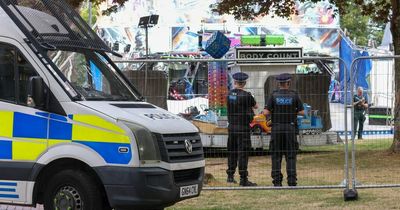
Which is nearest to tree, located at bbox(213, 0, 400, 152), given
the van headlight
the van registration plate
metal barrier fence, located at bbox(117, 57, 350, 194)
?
metal barrier fence, located at bbox(117, 57, 350, 194)

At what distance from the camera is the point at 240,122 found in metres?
11.0

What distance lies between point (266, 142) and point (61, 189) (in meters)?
4.35

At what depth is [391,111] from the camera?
1174 cm

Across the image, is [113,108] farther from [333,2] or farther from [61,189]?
[333,2]

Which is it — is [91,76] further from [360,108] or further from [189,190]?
[360,108]

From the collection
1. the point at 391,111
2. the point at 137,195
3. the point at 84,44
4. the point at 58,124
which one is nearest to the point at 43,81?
the point at 58,124

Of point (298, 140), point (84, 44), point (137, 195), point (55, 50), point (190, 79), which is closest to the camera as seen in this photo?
point (137, 195)

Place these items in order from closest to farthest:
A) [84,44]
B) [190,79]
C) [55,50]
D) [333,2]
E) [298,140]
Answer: [55,50], [84,44], [298,140], [190,79], [333,2]

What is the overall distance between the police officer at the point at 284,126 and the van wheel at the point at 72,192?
3753 millimetres

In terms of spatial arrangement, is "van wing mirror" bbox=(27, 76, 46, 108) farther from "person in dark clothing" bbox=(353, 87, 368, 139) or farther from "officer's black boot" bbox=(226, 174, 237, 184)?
"person in dark clothing" bbox=(353, 87, 368, 139)

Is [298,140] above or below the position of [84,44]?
below

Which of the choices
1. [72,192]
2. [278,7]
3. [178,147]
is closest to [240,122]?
[178,147]

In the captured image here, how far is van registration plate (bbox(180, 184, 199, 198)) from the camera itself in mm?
8062

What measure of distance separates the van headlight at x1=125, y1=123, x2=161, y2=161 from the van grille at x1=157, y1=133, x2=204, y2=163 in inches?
3.4
